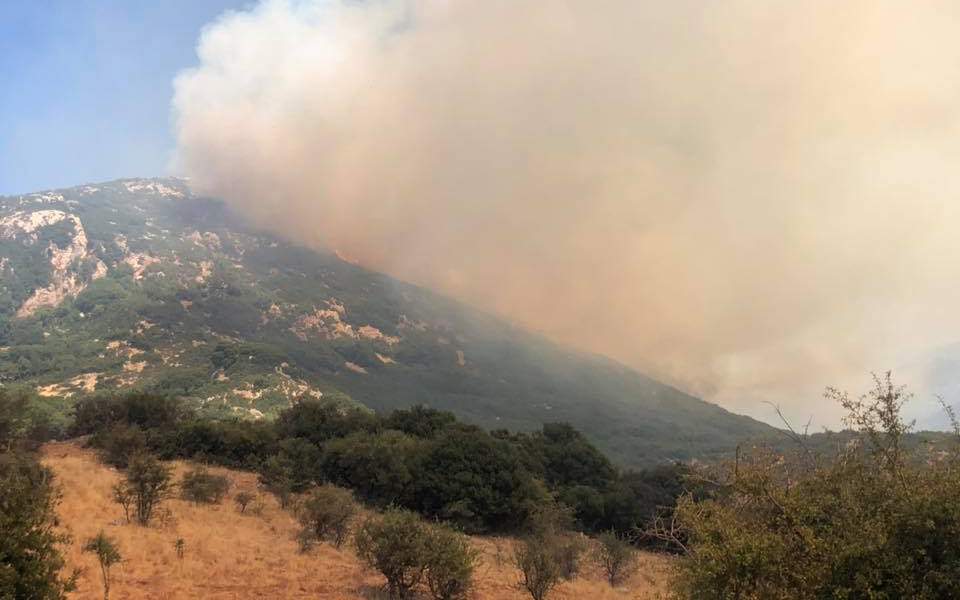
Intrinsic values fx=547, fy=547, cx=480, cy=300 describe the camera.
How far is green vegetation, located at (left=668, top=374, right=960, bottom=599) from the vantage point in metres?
9.61

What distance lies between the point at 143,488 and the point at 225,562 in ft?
28.6

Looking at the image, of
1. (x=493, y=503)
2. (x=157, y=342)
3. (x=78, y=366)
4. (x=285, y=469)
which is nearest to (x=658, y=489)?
(x=493, y=503)

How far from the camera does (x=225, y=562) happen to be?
23.1m

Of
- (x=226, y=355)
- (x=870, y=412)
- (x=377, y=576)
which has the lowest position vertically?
(x=377, y=576)

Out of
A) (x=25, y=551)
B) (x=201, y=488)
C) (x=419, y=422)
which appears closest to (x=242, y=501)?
(x=201, y=488)

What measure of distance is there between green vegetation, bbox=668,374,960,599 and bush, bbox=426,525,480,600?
9.28 meters

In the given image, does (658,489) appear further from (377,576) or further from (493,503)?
(377,576)

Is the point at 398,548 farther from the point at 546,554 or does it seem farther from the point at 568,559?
the point at 568,559

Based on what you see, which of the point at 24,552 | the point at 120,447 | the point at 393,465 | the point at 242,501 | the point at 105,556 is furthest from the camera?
the point at 393,465

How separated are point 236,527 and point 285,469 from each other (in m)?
14.5

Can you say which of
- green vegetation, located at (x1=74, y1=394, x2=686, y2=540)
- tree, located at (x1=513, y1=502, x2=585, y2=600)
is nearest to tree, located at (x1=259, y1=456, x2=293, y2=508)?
green vegetation, located at (x1=74, y1=394, x2=686, y2=540)

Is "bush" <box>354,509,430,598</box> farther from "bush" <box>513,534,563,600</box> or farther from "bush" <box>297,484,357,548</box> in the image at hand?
"bush" <box>297,484,357,548</box>

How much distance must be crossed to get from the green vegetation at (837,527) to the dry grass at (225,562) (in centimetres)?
342

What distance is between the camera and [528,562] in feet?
76.9
